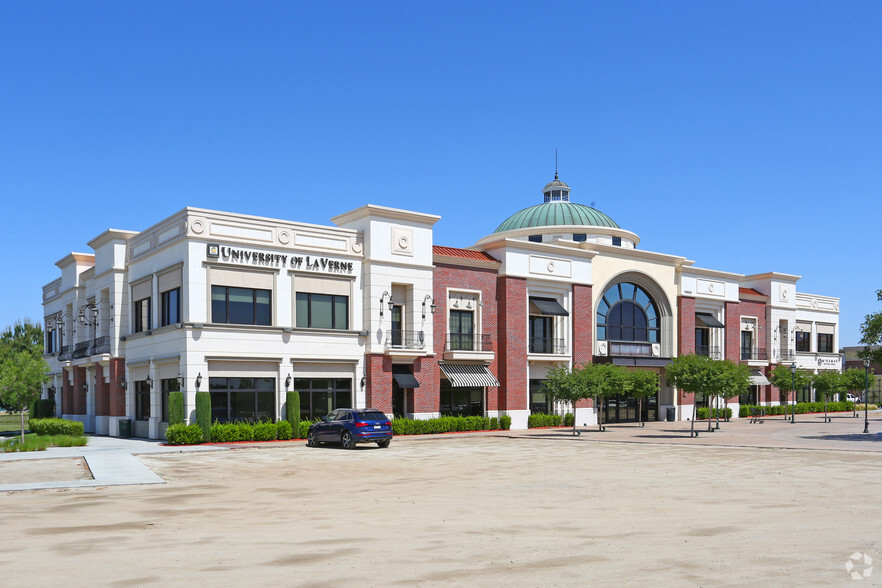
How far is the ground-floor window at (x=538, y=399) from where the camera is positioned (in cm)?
4662

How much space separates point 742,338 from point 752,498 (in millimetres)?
48568

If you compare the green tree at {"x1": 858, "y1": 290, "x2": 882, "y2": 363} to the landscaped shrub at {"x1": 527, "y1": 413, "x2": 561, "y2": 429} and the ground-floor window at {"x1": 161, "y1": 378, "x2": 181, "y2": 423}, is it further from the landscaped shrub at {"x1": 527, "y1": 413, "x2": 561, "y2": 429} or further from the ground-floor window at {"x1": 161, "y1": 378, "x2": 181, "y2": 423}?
the ground-floor window at {"x1": 161, "y1": 378, "x2": 181, "y2": 423}

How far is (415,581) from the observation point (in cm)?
913

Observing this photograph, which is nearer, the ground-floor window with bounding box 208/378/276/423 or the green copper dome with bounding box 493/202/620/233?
the ground-floor window with bounding box 208/378/276/423

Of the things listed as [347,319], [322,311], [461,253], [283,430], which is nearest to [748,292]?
[461,253]

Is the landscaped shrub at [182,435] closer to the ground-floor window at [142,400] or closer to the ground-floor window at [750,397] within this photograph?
the ground-floor window at [142,400]

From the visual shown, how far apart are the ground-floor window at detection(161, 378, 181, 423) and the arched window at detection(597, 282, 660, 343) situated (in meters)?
26.3

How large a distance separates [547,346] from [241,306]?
18989mm

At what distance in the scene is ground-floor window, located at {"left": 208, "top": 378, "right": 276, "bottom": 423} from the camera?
35625mm

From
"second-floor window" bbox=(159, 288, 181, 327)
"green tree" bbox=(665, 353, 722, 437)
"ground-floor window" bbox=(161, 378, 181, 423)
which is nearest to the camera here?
"second-floor window" bbox=(159, 288, 181, 327)

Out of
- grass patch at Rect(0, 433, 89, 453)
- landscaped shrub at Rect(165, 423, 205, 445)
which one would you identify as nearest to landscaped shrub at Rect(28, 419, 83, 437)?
grass patch at Rect(0, 433, 89, 453)

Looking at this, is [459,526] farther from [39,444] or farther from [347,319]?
[347,319]

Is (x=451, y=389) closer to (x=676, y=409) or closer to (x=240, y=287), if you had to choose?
(x=240, y=287)

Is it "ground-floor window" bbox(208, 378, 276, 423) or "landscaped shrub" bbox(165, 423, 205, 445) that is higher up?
"ground-floor window" bbox(208, 378, 276, 423)
